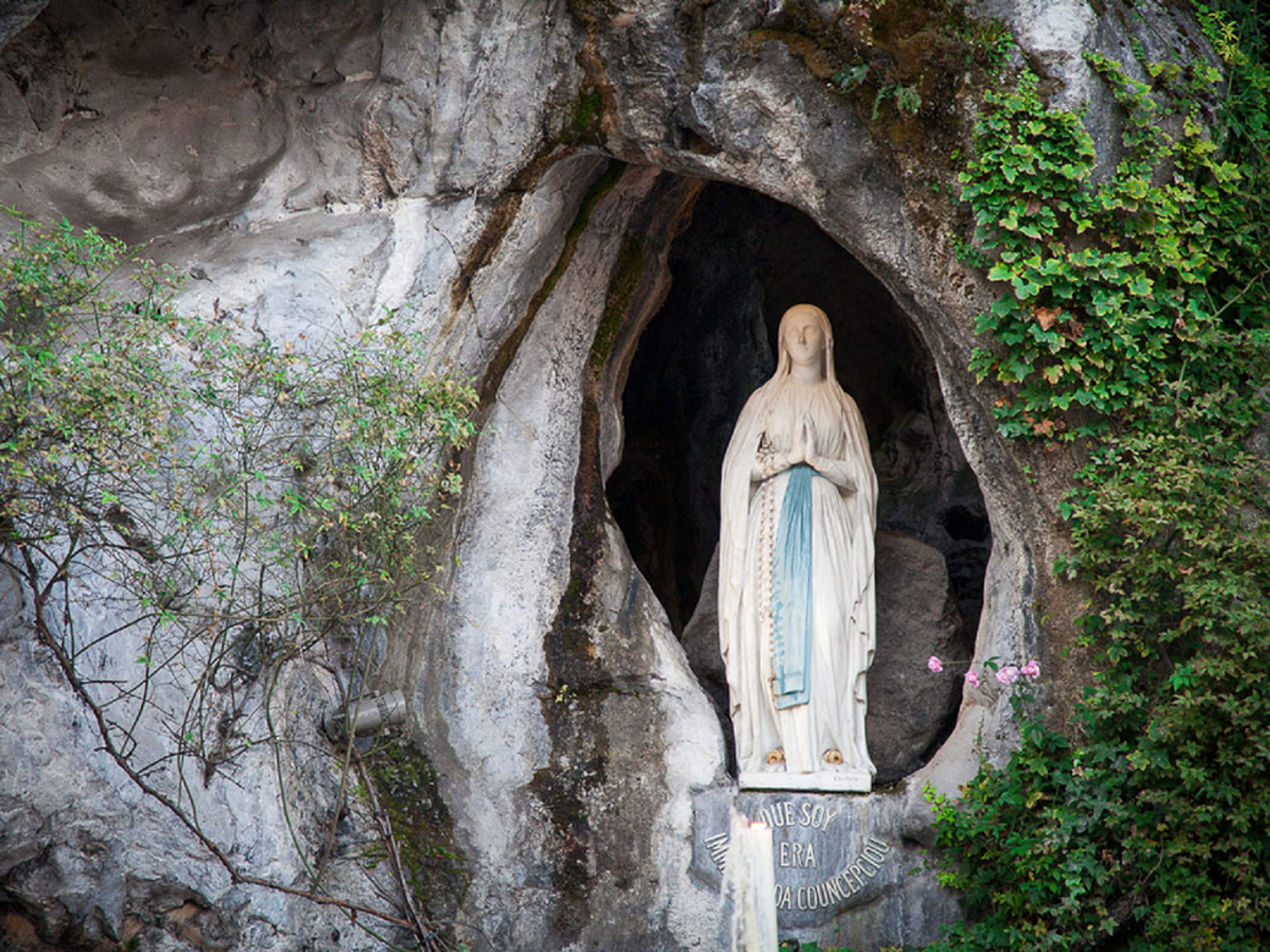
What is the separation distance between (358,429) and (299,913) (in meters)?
1.94

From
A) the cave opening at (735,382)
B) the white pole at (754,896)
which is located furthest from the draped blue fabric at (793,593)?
the white pole at (754,896)

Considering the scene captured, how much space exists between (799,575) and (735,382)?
6.58 feet

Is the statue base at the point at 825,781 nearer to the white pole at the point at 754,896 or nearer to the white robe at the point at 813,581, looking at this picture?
the white robe at the point at 813,581

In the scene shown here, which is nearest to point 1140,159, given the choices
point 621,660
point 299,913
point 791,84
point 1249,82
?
point 1249,82

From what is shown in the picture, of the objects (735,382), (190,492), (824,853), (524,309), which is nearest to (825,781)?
(824,853)

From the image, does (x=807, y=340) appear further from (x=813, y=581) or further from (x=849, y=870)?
(x=849, y=870)

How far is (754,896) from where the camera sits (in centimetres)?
314

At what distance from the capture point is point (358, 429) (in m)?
5.62

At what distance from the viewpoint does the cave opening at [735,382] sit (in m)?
7.73

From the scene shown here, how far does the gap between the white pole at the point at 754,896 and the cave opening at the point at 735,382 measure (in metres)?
4.48

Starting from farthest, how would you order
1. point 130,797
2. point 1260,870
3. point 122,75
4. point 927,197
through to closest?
1. point 122,75
2. point 927,197
3. point 130,797
4. point 1260,870

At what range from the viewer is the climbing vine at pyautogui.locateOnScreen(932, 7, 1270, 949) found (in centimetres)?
498

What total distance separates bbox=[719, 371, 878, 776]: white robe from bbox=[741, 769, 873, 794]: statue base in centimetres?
3

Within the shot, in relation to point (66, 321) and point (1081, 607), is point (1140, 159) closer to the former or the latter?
point (1081, 607)
